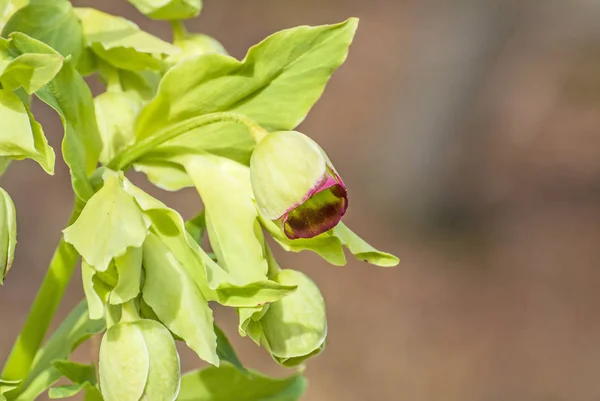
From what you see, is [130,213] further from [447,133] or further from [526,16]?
[526,16]

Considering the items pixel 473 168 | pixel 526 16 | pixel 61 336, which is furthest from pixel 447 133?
pixel 61 336

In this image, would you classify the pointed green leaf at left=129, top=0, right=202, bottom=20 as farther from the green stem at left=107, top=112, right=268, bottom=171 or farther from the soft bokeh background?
the soft bokeh background

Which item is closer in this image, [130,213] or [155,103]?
[130,213]

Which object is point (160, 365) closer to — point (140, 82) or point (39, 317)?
point (39, 317)

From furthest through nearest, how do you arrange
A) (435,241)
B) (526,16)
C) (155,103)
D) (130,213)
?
(526,16)
(435,241)
(155,103)
(130,213)

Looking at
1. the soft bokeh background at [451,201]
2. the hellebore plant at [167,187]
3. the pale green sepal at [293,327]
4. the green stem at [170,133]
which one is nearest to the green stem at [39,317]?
the hellebore plant at [167,187]

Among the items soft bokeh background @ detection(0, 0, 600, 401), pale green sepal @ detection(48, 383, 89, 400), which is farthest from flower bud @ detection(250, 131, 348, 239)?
soft bokeh background @ detection(0, 0, 600, 401)

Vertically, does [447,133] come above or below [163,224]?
below
